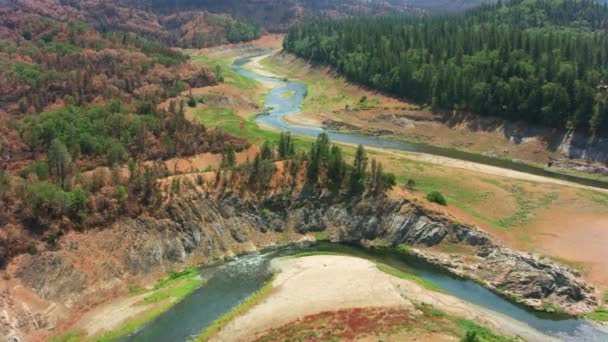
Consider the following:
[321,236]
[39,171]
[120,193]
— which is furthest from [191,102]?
[120,193]

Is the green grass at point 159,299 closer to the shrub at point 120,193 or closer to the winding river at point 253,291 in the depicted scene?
the winding river at point 253,291

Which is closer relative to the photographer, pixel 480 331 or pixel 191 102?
pixel 480 331

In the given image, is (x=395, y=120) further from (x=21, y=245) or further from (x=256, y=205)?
(x=21, y=245)

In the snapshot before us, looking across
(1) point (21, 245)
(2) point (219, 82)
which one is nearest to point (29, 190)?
(1) point (21, 245)

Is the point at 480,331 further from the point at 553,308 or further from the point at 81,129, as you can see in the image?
the point at 81,129

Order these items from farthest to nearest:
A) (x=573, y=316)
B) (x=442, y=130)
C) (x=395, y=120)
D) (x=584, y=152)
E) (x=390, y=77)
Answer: (x=390, y=77) < (x=395, y=120) < (x=442, y=130) < (x=584, y=152) < (x=573, y=316)

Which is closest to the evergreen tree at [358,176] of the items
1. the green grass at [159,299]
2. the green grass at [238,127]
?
the green grass at [159,299]

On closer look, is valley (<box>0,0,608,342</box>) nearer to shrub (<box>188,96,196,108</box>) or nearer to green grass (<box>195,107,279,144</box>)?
green grass (<box>195,107,279,144</box>)
